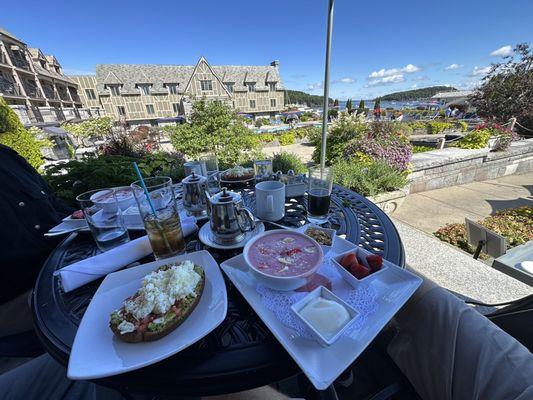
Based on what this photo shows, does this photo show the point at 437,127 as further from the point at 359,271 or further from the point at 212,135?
the point at 359,271

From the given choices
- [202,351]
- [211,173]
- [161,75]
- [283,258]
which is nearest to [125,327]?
[202,351]

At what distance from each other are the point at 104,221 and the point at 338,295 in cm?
128

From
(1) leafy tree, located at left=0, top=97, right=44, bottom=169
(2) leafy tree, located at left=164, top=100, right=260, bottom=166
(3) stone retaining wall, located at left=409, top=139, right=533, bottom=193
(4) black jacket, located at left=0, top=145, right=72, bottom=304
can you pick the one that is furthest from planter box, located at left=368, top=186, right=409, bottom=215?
(1) leafy tree, located at left=0, top=97, right=44, bottom=169

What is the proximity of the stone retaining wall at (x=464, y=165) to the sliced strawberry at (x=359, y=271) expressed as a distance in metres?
5.08

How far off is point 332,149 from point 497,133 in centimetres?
463

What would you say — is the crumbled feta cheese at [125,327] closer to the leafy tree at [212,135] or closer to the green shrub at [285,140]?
the leafy tree at [212,135]

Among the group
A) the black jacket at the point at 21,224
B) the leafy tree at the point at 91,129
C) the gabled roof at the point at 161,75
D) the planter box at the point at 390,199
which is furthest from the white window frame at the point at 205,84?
the black jacket at the point at 21,224

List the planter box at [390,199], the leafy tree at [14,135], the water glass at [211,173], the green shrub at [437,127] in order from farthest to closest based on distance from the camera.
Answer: the green shrub at [437,127]
the leafy tree at [14,135]
the planter box at [390,199]
the water glass at [211,173]

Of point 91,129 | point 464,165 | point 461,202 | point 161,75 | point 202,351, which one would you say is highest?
point 161,75

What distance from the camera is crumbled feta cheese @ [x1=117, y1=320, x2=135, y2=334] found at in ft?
2.27

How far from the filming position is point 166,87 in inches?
1240

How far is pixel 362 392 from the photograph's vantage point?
48.4 inches

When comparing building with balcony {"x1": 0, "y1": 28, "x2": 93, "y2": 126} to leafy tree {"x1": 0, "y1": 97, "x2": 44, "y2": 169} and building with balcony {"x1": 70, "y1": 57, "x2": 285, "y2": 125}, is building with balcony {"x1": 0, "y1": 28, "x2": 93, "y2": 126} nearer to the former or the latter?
building with balcony {"x1": 70, "y1": 57, "x2": 285, "y2": 125}

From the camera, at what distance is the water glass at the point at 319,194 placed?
1451 millimetres
